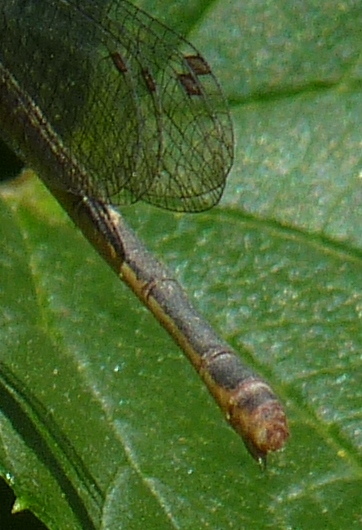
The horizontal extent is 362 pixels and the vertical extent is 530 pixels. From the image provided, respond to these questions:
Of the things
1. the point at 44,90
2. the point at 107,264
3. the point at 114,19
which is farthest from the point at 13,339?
the point at 114,19

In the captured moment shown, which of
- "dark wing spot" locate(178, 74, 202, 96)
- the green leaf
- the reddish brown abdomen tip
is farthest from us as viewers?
"dark wing spot" locate(178, 74, 202, 96)

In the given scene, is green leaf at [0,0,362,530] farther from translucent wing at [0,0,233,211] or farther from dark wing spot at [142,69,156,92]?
dark wing spot at [142,69,156,92]

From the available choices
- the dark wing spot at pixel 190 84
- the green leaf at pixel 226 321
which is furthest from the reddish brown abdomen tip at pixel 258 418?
the dark wing spot at pixel 190 84

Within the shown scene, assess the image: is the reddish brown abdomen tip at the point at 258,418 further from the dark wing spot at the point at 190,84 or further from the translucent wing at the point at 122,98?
the dark wing spot at the point at 190,84

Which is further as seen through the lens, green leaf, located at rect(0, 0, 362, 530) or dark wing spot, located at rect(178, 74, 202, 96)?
dark wing spot, located at rect(178, 74, 202, 96)

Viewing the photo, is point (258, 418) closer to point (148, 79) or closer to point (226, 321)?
point (226, 321)

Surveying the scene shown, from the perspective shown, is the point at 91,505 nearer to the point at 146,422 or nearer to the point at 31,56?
the point at 146,422

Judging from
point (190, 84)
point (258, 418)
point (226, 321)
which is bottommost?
point (226, 321)

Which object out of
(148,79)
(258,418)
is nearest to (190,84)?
(148,79)

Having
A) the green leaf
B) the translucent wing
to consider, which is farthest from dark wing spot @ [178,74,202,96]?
the green leaf
